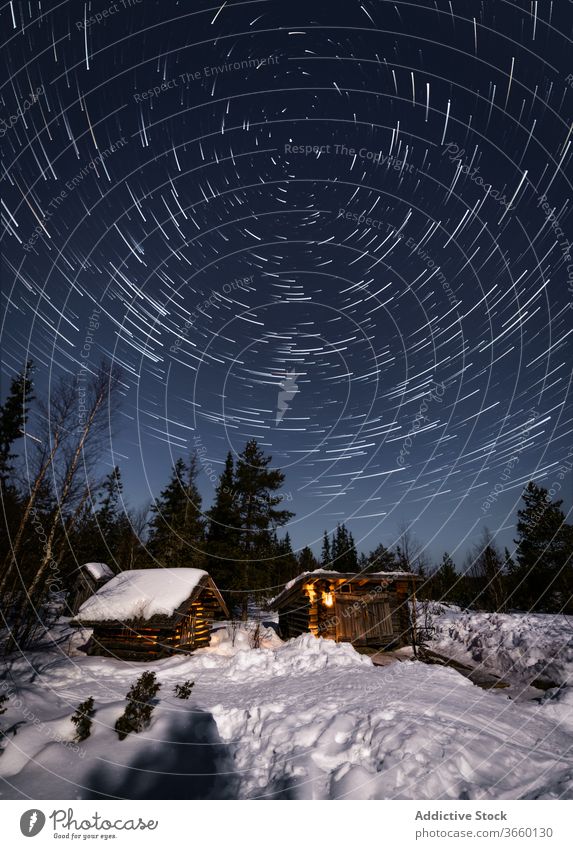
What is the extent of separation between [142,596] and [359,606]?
10.9 metres

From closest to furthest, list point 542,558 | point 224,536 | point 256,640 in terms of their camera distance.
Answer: point 256,640 < point 542,558 < point 224,536

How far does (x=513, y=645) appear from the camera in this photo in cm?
1373

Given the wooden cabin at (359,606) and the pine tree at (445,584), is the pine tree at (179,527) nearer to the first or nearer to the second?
the wooden cabin at (359,606)

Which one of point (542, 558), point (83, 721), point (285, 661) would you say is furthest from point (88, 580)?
point (542, 558)

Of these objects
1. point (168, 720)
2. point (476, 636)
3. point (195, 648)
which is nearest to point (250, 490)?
point (195, 648)

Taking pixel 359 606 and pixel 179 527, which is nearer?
pixel 359 606

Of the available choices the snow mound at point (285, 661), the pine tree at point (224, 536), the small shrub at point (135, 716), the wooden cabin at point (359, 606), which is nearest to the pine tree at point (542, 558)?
the wooden cabin at point (359, 606)

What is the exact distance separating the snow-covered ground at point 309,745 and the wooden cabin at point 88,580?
718 inches

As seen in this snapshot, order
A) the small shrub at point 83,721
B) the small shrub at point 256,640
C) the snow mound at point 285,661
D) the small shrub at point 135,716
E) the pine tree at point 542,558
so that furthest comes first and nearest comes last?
the pine tree at point 542,558, the small shrub at point 256,640, the snow mound at point 285,661, the small shrub at point 135,716, the small shrub at point 83,721

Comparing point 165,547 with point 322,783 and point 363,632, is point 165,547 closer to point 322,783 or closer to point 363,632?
point 363,632

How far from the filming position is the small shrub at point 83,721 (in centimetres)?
583

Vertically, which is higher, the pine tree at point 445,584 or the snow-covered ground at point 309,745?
the snow-covered ground at point 309,745

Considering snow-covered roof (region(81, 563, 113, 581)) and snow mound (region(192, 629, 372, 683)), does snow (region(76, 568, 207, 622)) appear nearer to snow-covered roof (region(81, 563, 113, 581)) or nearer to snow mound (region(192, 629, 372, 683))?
snow mound (region(192, 629, 372, 683))

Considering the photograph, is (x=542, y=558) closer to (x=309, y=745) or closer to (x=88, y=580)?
(x=309, y=745)
